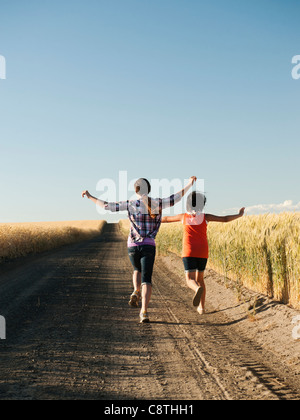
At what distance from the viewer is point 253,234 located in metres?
8.18

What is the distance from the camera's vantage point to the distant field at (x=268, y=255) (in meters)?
6.62

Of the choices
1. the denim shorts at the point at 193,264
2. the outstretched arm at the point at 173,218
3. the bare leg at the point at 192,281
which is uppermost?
the outstretched arm at the point at 173,218

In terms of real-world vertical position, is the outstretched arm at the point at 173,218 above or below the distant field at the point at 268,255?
above

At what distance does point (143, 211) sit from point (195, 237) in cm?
116

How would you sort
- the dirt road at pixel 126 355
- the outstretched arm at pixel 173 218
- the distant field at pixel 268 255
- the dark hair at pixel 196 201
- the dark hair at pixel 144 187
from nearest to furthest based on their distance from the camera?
the dirt road at pixel 126 355, the dark hair at pixel 144 187, the distant field at pixel 268 255, the dark hair at pixel 196 201, the outstretched arm at pixel 173 218

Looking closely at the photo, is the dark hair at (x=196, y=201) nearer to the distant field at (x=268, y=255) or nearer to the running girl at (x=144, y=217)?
the running girl at (x=144, y=217)

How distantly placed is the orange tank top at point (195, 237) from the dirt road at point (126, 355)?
1226 millimetres

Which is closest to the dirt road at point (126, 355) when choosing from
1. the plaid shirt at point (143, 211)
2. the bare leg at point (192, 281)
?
the bare leg at point (192, 281)

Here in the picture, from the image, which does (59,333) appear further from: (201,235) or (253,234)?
(253,234)

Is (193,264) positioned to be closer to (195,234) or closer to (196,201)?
(195,234)

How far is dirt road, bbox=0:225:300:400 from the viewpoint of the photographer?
367 cm

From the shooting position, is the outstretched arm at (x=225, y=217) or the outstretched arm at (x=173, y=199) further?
the outstretched arm at (x=225, y=217)
